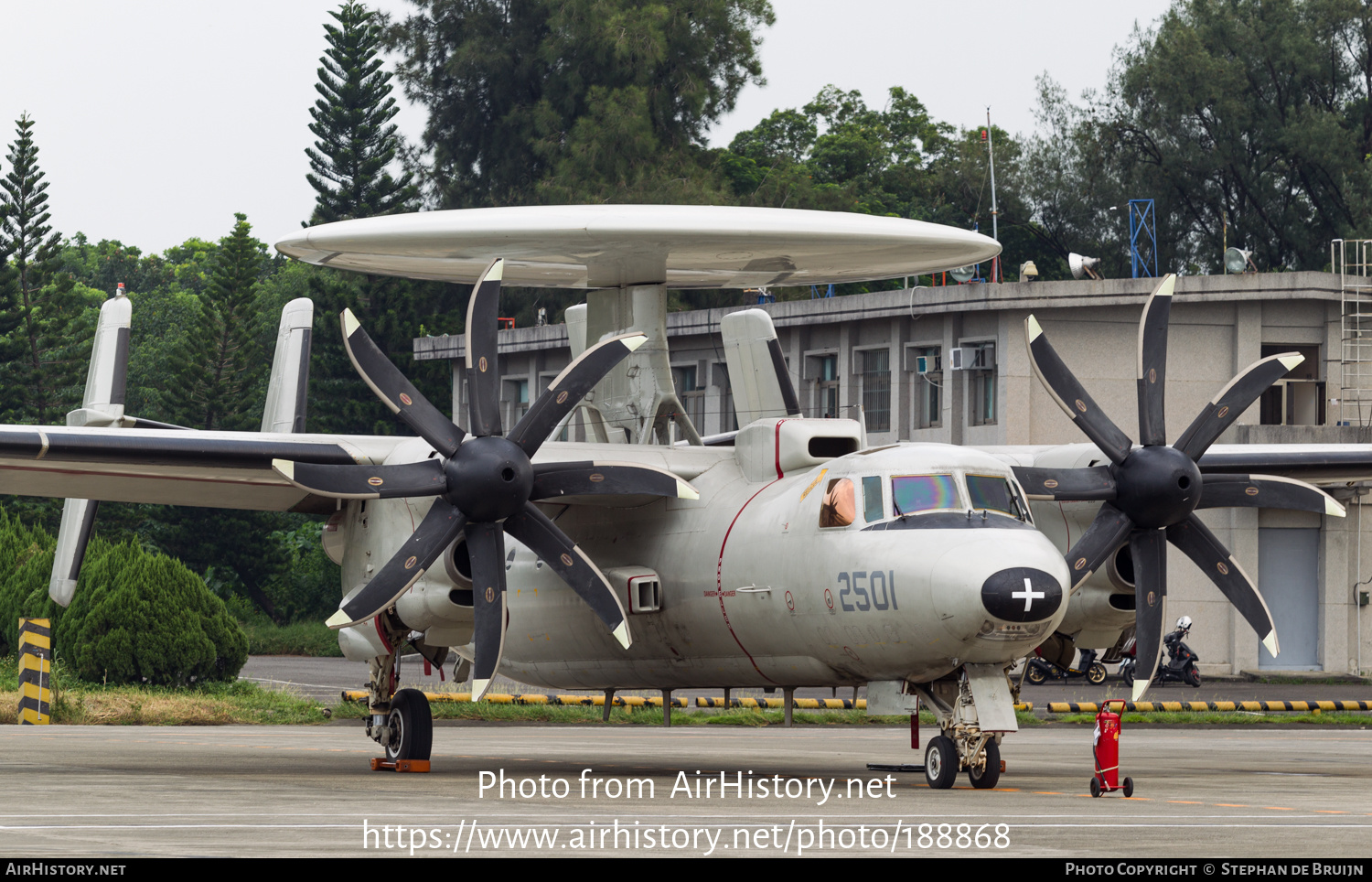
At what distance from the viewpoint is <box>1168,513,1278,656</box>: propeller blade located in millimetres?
18281

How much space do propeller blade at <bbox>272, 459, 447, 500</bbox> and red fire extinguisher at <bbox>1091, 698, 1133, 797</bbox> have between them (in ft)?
21.3

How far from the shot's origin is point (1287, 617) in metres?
41.4

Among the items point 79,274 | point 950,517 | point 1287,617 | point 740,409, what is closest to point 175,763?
point 740,409

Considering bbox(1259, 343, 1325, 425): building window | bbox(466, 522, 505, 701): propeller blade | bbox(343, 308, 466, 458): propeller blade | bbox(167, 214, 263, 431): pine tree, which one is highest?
bbox(167, 214, 263, 431): pine tree

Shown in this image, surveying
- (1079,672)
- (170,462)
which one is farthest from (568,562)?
(1079,672)

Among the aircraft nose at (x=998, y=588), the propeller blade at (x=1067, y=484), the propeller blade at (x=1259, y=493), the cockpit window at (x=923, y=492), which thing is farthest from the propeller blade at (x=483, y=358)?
the propeller blade at (x=1259, y=493)

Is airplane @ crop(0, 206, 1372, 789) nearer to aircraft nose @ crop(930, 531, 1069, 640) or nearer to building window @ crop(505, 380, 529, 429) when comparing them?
aircraft nose @ crop(930, 531, 1069, 640)

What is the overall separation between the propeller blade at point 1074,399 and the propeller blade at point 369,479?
631 cm

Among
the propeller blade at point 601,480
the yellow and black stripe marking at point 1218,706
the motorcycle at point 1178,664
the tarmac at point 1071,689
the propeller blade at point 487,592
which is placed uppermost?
the propeller blade at point 601,480

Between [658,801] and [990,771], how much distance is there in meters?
3.12

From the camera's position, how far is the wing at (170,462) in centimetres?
1691

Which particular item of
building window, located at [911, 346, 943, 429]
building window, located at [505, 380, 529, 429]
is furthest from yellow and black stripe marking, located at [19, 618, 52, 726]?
building window, located at [505, 380, 529, 429]

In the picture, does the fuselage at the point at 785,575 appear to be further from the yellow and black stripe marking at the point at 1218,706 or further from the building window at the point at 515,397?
the building window at the point at 515,397

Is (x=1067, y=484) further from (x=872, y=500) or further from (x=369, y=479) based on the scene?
(x=369, y=479)
